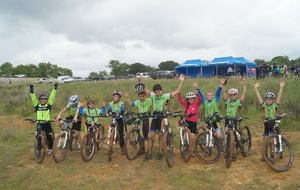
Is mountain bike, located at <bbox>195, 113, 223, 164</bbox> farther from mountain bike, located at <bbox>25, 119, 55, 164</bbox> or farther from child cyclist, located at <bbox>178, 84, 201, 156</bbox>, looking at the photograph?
mountain bike, located at <bbox>25, 119, 55, 164</bbox>

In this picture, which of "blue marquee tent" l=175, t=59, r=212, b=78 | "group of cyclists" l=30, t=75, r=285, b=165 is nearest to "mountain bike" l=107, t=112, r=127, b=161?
"group of cyclists" l=30, t=75, r=285, b=165

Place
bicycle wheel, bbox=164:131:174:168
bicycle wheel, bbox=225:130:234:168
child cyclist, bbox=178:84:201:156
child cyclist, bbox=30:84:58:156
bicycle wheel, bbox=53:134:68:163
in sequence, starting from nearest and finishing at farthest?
1. bicycle wheel, bbox=225:130:234:168
2. bicycle wheel, bbox=164:131:174:168
3. bicycle wheel, bbox=53:134:68:163
4. child cyclist, bbox=178:84:201:156
5. child cyclist, bbox=30:84:58:156

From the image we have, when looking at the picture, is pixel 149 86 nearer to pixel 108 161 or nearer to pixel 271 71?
pixel 271 71

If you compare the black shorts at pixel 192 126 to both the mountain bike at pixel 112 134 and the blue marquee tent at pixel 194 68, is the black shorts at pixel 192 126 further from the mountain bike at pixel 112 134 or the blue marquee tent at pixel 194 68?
the blue marquee tent at pixel 194 68

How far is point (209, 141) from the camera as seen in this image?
665 cm

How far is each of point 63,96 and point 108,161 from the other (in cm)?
1433

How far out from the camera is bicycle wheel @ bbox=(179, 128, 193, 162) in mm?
6715

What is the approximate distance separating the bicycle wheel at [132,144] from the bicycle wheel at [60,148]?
167 centimetres

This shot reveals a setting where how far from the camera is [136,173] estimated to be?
630 centimetres

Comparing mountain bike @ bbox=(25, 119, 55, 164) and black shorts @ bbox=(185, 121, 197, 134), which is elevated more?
black shorts @ bbox=(185, 121, 197, 134)

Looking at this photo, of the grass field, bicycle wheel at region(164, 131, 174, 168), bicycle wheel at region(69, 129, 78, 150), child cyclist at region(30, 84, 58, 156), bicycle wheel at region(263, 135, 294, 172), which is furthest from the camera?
bicycle wheel at region(69, 129, 78, 150)

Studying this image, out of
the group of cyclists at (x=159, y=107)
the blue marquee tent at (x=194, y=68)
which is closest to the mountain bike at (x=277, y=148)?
the group of cyclists at (x=159, y=107)

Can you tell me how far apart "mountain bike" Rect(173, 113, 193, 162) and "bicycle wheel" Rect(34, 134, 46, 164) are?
11.6 feet

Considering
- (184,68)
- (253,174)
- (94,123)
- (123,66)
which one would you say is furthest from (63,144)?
(123,66)
